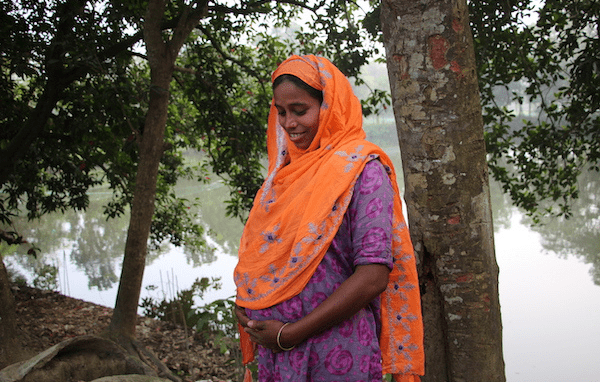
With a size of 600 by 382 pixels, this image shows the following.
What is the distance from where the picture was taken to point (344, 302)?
4.05 ft

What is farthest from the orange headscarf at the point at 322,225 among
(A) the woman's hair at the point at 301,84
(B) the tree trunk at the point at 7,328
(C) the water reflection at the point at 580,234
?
(C) the water reflection at the point at 580,234

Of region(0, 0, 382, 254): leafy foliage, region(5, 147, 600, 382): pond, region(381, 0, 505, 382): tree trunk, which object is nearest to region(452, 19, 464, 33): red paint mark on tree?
region(381, 0, 505, 382): tree trunk

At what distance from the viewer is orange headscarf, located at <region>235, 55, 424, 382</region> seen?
1301mm

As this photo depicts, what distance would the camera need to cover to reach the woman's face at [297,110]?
1405 millimetres

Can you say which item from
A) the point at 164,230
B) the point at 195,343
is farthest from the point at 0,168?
the point at 195,343

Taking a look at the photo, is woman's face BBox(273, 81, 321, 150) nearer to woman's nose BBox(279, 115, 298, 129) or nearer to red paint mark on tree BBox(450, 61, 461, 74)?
woman's nose BBox(279, 115, 298, 129)

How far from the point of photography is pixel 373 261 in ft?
4.00

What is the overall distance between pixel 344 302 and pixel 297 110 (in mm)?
567

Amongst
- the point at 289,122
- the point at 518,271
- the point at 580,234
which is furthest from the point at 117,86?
the point at 580,234

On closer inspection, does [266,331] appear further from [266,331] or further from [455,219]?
[455,219]

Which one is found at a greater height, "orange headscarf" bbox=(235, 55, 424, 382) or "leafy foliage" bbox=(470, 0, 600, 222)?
"leafy foliage" bbox=(470, 0, 600, 222)

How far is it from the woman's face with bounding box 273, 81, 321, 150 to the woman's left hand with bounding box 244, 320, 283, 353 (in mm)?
541

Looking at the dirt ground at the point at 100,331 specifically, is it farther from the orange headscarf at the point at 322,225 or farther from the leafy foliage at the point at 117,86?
the orange headscarf at the point at 322,225

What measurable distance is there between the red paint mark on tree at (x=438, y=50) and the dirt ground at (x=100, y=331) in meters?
3.49
